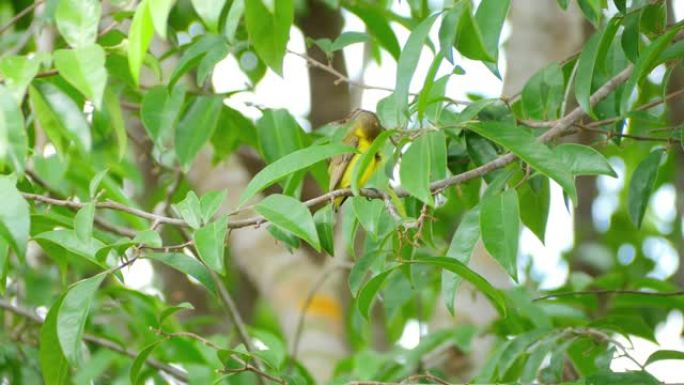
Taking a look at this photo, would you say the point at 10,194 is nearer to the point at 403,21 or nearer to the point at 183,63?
the point at 183,63

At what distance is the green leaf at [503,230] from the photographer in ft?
6.69

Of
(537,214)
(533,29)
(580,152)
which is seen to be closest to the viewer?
(580,152)

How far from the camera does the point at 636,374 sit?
2180 millimetres

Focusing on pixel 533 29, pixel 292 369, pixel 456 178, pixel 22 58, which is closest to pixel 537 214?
pixel 456 178

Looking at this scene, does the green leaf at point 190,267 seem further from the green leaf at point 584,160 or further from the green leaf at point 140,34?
the green leaf at point 584,160

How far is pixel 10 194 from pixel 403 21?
4.86 feet

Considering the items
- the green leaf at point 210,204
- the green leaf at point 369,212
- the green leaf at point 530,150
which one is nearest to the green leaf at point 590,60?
the green leaf at point 530,150

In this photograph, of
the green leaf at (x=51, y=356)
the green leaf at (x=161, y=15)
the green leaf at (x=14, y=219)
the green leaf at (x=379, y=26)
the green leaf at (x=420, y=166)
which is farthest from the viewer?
the green leaf at (x=379, y=26)

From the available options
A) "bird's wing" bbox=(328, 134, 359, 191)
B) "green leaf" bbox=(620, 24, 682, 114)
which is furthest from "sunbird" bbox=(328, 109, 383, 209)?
"green leaf" bbox=(620, 24, 682, 114)

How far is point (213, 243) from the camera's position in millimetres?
1938

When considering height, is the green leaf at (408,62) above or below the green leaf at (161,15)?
below

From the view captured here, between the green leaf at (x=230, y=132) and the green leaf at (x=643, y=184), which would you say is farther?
the green leaf at (x=230, y=132)

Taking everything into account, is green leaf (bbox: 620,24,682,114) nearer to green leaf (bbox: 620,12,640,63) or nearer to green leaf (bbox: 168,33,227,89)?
green leaf (bbox: 620,12,640,63)

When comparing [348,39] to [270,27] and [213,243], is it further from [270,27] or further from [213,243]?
[213,243]
